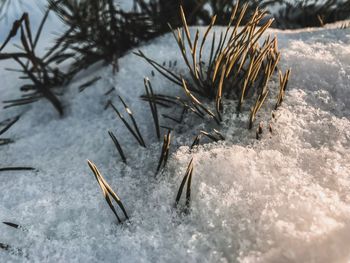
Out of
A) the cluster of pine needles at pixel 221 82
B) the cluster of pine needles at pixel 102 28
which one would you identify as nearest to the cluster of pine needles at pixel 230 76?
the cluster of pine needles at pixel 221 82

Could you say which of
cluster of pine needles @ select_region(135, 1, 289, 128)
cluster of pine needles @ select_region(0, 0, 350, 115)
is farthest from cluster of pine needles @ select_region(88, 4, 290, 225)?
cluster of pine needles @ select_region(0, 0, 350, 115)

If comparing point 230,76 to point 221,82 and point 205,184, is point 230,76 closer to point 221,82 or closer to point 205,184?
point 221,82

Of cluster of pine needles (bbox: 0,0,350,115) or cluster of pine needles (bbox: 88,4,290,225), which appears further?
cluster of pine needles (bbox: 0,0,350,115)

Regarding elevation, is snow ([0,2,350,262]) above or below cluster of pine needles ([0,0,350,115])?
below

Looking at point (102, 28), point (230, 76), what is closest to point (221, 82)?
point (230, 76)

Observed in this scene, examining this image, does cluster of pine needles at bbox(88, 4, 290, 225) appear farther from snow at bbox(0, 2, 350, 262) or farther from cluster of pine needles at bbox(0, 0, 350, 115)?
cluster of pine needles at bbox(0, 0, 350, 115)

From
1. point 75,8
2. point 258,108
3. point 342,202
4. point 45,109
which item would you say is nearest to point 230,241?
point 342,202

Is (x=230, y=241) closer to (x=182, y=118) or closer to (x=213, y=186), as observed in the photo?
(x=213, y=186)

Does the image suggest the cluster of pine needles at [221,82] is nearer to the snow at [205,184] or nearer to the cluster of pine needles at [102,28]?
the snow at [205,184]
